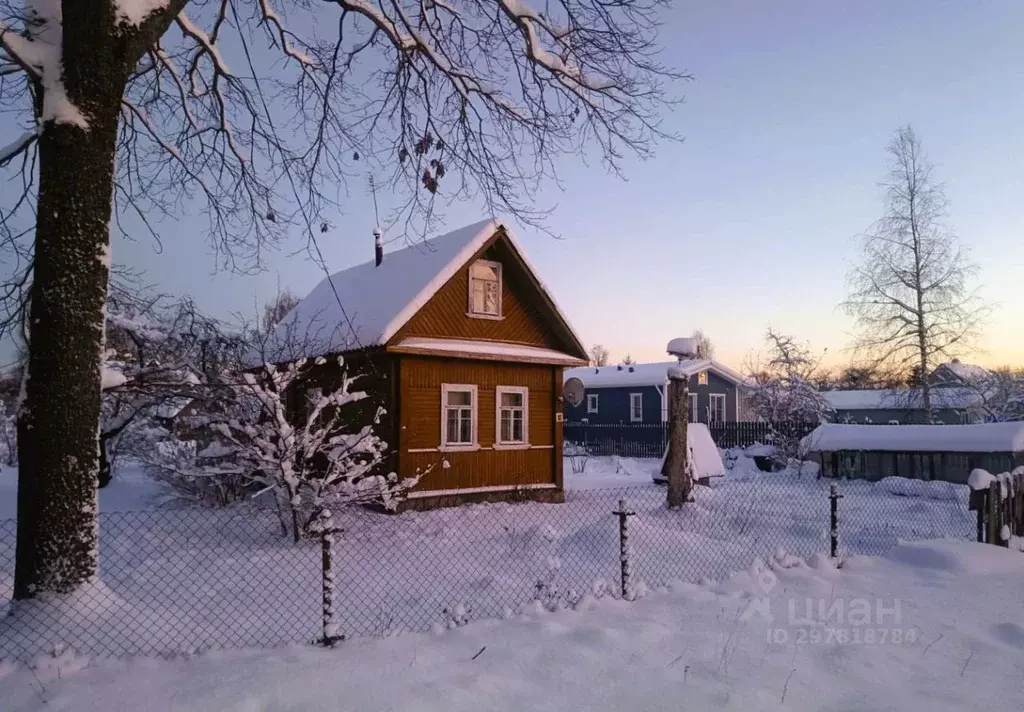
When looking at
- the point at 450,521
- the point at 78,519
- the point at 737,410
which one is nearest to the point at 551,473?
the point at 450,521

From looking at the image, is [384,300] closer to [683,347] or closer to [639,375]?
[683,347]

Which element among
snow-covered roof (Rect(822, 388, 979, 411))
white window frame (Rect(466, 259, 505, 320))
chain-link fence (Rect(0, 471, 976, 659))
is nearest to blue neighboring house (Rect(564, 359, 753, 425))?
snow-covered roof (Rect(822, 388, 979, 411))

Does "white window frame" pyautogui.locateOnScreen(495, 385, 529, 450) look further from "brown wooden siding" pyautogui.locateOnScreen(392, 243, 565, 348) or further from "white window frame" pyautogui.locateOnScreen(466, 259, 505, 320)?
"white window frame" pyautogui.locateOnScreen(466, 259, 505, 320)

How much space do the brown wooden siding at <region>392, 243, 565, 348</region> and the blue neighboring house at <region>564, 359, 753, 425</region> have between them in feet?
63.1

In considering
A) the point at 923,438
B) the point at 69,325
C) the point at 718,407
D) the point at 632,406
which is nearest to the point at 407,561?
the point at 69,325

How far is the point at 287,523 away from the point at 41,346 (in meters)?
6.52

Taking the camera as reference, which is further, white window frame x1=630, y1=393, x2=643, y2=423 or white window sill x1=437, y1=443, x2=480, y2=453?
white window frame x1=630, y1=393, x2=643, y2=423

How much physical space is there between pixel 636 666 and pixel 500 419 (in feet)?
36.3

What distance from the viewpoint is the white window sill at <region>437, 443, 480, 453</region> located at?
14.3 m

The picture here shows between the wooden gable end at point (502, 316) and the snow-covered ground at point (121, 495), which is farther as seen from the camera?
the wooden gable end at point (502, 316)

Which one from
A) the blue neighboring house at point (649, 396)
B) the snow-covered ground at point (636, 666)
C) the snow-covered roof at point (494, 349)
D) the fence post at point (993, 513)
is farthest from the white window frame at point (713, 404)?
the snow-covered ground at point (636, 666)

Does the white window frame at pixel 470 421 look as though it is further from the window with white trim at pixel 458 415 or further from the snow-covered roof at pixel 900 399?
the snow-covered roof at pixel 900 399

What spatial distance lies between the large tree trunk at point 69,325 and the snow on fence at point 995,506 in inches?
338

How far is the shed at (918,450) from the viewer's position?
51.9ft
